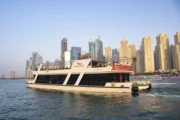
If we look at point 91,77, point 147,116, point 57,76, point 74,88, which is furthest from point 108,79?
point 147,116

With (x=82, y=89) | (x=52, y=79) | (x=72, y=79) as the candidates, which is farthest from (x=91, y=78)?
(x=52, y=79)

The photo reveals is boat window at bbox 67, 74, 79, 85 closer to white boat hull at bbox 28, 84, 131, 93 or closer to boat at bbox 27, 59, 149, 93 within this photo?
boat at bbox 27, 59, 149, 93

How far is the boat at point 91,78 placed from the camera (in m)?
31.5

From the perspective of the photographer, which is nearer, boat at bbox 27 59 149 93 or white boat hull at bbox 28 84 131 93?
white boat hull at bbox 28 84 131 93

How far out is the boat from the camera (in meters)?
31.5

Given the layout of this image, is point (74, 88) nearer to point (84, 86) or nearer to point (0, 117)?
point (84, 86)

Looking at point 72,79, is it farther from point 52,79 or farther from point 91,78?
point 52,79

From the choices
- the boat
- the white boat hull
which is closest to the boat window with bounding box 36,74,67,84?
the boat

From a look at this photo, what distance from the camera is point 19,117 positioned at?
55.1ft

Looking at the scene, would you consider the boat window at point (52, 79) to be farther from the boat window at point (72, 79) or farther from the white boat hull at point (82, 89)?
the boat window at point (72, 79)

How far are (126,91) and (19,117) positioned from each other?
17844 millimetres

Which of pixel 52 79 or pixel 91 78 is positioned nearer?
pixel 91 78

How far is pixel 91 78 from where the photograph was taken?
113ft

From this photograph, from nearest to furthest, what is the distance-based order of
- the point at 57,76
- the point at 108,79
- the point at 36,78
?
the point at 108,79 < the point at 57,76 < the point at 36,78
